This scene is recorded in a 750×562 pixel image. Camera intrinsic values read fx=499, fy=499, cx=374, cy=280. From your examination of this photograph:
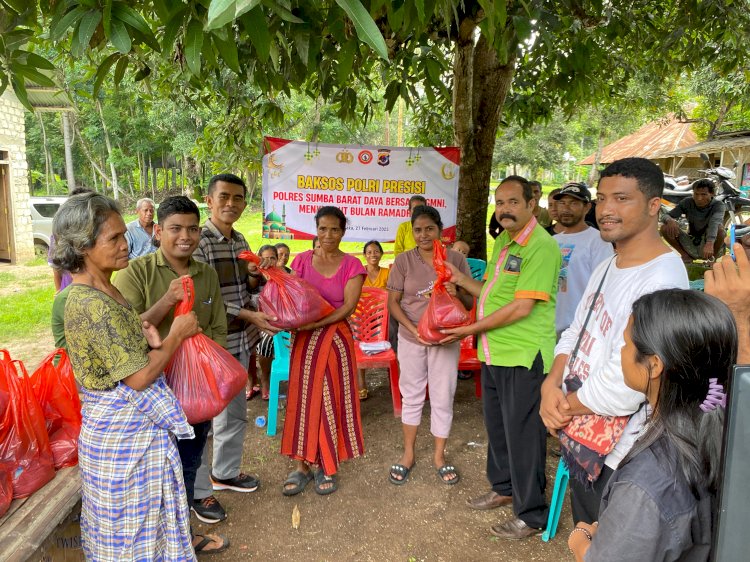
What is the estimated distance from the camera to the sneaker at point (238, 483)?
3.08 metres

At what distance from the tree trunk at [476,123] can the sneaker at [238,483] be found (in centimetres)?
304

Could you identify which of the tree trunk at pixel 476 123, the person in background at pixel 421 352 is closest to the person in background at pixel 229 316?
the person in background at pixel 421 352

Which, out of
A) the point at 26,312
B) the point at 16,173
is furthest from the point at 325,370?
the point at 16,173

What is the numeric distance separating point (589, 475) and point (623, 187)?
3.31 feet

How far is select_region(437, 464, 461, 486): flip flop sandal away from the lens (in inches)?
125

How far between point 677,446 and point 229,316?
2339 millimetres

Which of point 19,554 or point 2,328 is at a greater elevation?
point 19,554

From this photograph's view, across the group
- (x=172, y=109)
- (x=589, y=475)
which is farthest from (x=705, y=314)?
(x=172, y=109)

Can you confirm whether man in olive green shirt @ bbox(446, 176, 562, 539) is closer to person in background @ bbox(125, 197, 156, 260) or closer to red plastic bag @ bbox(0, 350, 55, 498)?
red plastic bag @ bbox(0, 350, 55, 498)

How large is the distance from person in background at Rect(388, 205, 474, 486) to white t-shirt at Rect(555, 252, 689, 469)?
1.27m

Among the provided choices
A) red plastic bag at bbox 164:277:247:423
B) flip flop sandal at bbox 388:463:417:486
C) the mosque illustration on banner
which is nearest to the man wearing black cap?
flip flop sandal at bbox 388:463:417:486

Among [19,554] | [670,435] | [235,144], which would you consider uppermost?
[235,144]

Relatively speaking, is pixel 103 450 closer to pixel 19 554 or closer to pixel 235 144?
pixel 19 554

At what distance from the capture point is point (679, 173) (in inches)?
792
